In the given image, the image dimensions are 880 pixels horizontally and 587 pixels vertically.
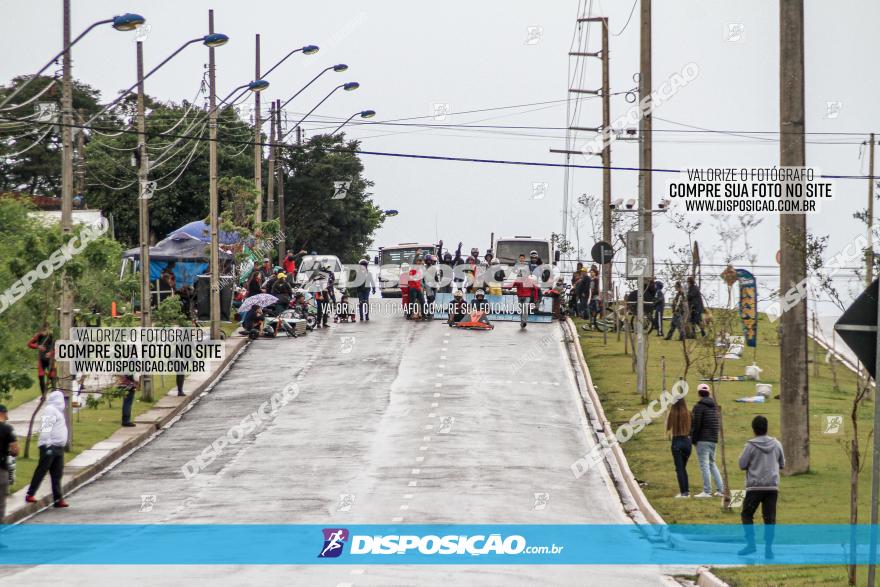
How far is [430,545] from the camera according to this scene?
1877 cm

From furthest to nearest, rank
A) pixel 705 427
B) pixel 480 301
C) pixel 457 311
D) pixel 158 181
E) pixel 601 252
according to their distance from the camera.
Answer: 1. pixel 158 181
2. pixel 457 311
3. pixel 480 301
4. pixel 601 252
5. pixel 705 427

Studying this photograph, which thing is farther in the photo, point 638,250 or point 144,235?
point 638,250

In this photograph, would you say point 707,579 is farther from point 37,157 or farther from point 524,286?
point 37,157

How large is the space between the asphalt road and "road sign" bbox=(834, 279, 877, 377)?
4.60m

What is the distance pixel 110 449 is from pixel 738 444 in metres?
12.4

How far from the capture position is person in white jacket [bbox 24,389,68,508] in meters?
22.1

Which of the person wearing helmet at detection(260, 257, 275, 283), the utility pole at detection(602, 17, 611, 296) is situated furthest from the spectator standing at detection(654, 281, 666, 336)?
the person wearing helmet at detection(260, 257, 275, 283)

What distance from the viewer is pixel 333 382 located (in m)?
36.1

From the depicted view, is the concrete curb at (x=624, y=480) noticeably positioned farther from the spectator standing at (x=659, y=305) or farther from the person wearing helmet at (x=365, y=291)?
the person wearing helmet at (x=365, y=291)

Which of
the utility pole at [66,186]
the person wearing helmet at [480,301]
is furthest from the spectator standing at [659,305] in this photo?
the utility pole at [66,186]

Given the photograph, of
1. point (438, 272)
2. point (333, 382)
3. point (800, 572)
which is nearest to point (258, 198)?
point (438, 272)

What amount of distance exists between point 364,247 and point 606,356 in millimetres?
54758

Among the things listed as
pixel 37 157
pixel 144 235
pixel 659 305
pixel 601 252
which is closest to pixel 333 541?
pixel 144 235

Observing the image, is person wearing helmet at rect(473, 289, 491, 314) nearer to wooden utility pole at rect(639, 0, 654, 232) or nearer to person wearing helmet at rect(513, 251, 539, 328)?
person wearing helmet at rect(513, 251, 539, 328)
